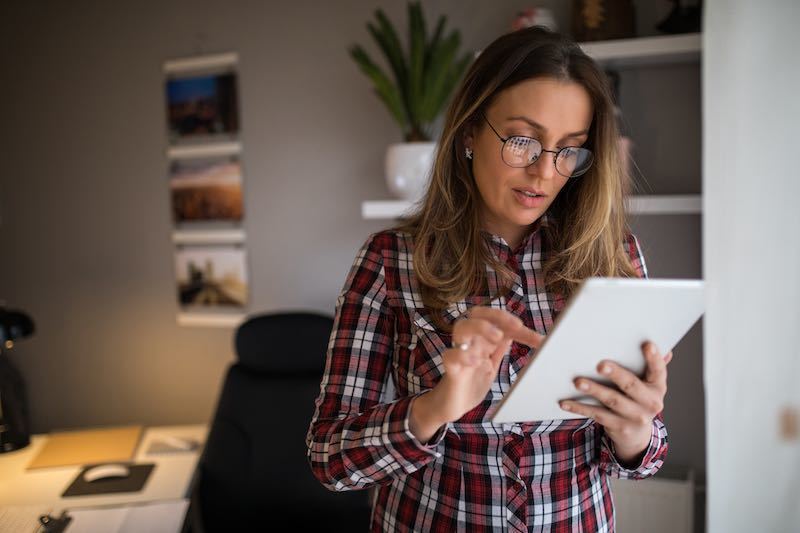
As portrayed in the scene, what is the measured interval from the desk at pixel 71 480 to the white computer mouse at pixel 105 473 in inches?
2.0

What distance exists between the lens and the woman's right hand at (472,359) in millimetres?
798

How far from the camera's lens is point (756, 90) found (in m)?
1.49

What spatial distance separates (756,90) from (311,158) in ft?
4.84

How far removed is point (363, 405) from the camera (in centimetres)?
100

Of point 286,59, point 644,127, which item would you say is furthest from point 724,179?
point 286,59

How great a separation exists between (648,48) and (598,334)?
125cm

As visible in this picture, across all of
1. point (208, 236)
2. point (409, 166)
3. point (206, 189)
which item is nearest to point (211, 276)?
point (208, 236)

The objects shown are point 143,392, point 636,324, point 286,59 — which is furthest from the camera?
point 143,392

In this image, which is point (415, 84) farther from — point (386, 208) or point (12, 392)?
point (12, 392)

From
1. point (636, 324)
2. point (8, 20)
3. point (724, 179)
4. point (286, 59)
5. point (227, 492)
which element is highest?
point (8, 20)

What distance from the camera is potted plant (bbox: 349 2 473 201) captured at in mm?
1942

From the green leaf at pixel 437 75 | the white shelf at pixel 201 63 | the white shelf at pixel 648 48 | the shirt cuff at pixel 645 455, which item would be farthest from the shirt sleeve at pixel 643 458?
the white shelf at pixel 201 63

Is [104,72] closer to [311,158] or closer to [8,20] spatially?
[8,20]

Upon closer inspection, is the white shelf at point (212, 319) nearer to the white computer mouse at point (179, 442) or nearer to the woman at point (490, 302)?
the white computer mouse at point (179, 442)
